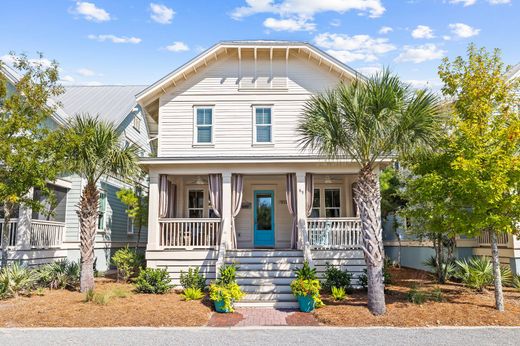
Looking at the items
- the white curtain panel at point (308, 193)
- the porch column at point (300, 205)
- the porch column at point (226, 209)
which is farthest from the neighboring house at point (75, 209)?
the white curtain panel at point (308, 193)

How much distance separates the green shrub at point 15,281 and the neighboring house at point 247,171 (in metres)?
3.60

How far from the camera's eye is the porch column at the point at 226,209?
1348 cm

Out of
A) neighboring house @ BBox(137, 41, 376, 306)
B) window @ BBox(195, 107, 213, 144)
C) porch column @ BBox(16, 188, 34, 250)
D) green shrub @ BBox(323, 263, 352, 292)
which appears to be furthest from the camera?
window @ BBox(195, 107, 213, 144)

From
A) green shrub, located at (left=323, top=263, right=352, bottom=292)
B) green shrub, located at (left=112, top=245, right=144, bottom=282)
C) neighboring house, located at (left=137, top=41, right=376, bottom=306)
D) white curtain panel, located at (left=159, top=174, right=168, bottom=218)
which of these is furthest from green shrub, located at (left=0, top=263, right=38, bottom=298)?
green shrub, located at (left=323, top=263, right=352, bottom=292)

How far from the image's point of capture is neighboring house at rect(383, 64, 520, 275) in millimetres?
13008

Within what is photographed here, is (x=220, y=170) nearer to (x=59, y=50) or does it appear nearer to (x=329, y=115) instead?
(x=329, y=115)

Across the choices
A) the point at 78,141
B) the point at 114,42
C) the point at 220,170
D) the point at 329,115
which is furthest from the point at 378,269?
the point at 114,42

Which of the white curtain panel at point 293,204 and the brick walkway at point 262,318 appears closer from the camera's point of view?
the brick walkway at point 262,318

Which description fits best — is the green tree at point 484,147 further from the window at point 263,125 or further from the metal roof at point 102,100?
the metal roof at point 102,100

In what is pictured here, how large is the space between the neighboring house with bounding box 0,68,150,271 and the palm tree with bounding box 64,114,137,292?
128 cm

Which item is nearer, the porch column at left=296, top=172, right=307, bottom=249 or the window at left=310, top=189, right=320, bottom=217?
the porch column at left=296, top=172, right=307, bottom=249

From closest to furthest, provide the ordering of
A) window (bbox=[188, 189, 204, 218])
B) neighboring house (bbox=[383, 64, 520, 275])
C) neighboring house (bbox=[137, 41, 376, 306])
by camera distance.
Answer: neighboring house (bbox=[383, 64, 520, 275])
neighboring house (bbox=[137, 41, 376, 306])
window (bbox=[188, 189, 204, 218])

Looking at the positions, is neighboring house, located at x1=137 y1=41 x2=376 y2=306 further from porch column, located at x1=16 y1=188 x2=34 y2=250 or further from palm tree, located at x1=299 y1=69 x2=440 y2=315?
porch column, located at x1=16 y1=188 x2=34 y2=250

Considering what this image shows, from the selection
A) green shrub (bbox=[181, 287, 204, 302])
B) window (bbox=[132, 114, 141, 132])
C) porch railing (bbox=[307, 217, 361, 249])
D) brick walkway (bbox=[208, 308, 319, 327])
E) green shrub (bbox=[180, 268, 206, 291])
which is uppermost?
window (bbox=[132, 114, 141, 132])
